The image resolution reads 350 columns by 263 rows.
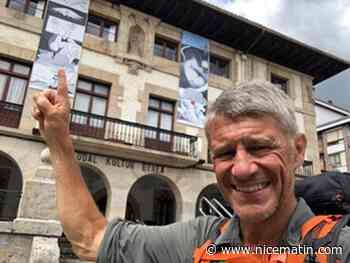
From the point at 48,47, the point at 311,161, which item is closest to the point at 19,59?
the point at 48,47

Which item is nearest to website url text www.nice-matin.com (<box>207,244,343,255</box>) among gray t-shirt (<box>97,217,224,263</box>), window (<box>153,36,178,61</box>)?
gray t-shirt (<box>97,217,224,263</box>)

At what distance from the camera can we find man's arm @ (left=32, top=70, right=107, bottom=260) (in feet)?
3.89

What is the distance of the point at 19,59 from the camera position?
10.7 m

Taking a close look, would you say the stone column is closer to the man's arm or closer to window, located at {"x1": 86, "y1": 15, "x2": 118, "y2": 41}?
the man's arm

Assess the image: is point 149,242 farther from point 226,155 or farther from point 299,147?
point 299,147

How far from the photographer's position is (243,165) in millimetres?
1184

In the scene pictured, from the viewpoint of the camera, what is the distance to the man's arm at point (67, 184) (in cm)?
118

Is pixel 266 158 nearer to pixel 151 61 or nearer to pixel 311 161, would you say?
pixel 151 61

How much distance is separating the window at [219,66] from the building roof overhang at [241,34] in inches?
33.8

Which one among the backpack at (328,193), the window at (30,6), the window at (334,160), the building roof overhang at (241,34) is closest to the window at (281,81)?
the building roof overhang at (241,34)

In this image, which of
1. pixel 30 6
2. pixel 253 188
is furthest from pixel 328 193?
pixel 30 6

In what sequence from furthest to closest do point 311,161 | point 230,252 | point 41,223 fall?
1. point 311,161
2. point 41,223
3. point 230,252

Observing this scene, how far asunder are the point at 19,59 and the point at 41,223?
792cm

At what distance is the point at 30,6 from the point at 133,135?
6.48 meters
